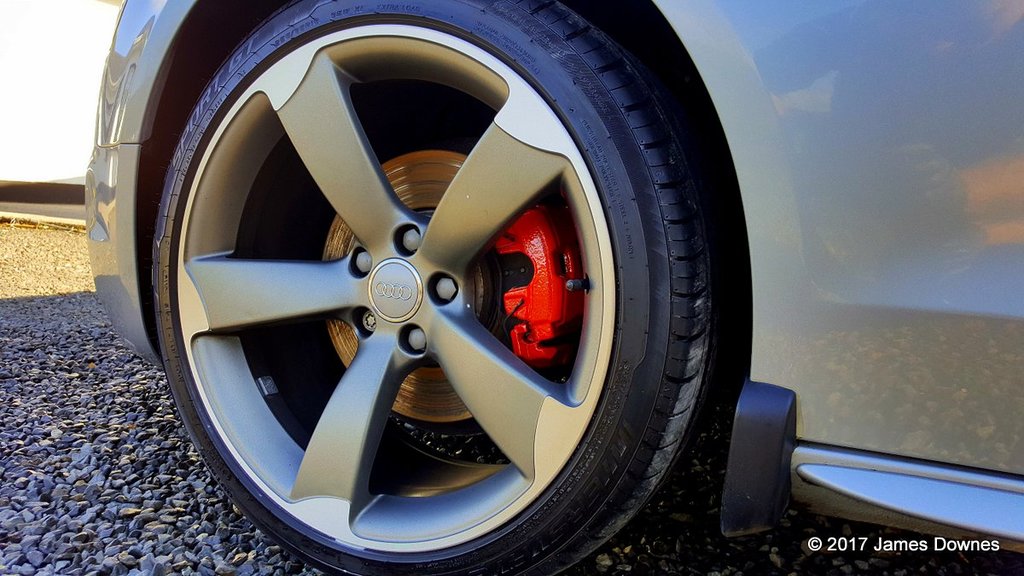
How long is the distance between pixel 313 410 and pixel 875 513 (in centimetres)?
102

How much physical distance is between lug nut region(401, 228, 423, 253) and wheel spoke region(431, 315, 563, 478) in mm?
135

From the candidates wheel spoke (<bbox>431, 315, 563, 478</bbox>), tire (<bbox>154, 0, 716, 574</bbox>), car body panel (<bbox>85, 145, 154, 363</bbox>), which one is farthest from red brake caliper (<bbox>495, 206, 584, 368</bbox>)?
car body panel (<bbox>85, 145, 154, 363</bbox>)

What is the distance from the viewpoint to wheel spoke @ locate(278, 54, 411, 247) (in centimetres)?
120

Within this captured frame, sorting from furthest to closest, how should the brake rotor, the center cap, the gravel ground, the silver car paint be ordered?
the brake rotor
the gravel ground
the center cap
the silver car paint

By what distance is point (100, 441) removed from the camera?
1.82 meters

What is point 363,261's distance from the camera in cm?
130

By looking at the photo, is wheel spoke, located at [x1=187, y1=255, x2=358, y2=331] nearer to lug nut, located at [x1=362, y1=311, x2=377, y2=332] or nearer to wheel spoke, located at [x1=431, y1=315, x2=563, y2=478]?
lug nut, located at [x1=362, y1=311, x2=377, y2=332]

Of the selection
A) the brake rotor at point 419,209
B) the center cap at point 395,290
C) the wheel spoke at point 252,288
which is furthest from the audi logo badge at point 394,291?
the brake rotor at point 419,209

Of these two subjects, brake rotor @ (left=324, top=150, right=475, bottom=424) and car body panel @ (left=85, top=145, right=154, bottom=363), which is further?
brake rotor @ (left=324, top=150, right=475, bottom=424)

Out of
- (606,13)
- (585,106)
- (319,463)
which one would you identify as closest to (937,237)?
(585,106)

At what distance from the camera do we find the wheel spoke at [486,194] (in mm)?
1056

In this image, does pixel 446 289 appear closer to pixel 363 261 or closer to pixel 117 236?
pixel 363 261

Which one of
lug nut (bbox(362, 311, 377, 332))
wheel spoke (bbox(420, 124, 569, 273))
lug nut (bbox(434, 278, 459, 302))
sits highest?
wheel spoke (bbox(420, 124, 569, 273))

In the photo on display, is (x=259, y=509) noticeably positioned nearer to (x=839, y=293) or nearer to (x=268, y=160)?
(x=268, y=160)
